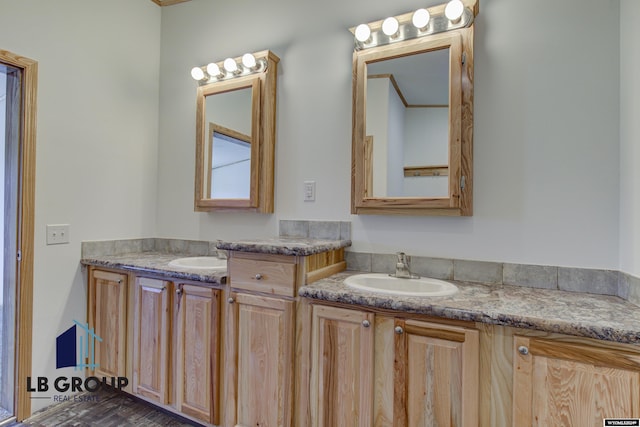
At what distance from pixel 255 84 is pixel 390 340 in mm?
1697

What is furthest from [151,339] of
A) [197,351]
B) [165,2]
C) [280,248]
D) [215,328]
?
[165,2]

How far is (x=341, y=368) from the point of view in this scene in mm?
1305

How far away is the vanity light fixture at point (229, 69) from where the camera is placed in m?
2.04

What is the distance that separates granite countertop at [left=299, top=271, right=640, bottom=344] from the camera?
0.95 meters

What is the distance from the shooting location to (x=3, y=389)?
1811 millimetres

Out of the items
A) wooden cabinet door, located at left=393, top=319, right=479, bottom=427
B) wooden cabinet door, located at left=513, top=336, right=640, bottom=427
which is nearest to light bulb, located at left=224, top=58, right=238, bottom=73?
wooden cabinet door, located at left=393, top=319, right=479, bottom=427

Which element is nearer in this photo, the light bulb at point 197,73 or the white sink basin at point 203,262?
the white sink basin at point 203,262

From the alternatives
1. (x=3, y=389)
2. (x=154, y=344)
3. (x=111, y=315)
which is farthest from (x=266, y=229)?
(x=3, y=389)

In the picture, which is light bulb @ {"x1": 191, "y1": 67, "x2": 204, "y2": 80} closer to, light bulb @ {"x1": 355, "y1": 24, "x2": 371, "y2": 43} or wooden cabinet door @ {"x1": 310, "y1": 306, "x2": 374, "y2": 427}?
light bulb @ {"x1": 355, "y1": 24, "x2": 371, "y2": 43}

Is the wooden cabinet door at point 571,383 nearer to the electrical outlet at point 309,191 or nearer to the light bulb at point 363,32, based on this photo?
the electrical outlet at point 309,191

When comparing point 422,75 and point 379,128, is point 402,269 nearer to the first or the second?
point 379,128

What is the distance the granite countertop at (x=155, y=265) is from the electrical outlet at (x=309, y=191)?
2.11ft

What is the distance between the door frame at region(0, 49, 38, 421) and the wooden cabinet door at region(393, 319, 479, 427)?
201cm

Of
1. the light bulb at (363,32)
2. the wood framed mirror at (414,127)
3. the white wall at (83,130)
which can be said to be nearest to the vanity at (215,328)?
the white wall at (83,130)
